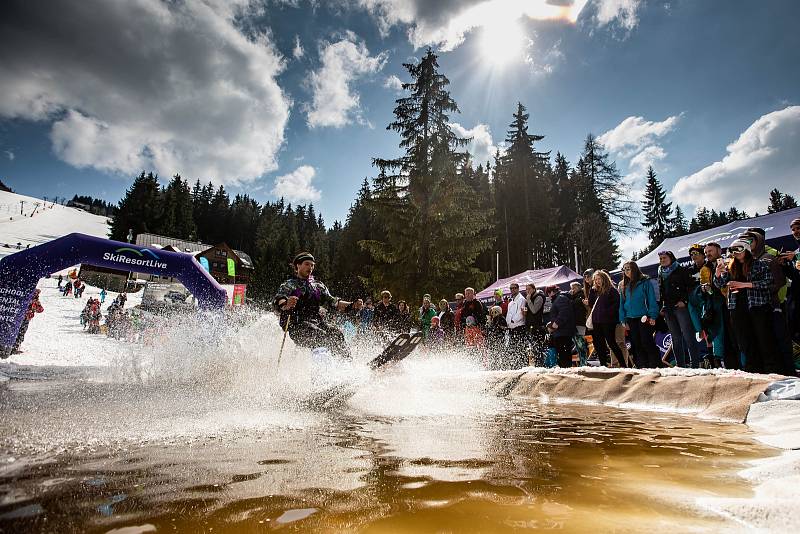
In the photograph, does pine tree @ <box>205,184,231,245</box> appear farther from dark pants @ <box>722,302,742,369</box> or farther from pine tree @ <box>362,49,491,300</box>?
dark pants @ <box>722,302,742,369</box>

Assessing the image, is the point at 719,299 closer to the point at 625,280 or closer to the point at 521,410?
the point at 625,280

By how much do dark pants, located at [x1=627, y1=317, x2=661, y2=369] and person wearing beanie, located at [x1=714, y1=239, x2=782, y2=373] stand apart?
1188 mm

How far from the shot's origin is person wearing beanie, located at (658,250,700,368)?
6141 mm

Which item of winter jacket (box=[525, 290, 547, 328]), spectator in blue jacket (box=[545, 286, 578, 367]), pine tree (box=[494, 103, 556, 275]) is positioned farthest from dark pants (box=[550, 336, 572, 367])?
pine tree (box=[494, 103, 556, 275])

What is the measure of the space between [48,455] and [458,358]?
8.46m

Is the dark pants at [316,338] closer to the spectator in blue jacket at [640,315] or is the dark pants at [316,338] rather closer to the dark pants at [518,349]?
the spectator in blue jacket at [640,315]

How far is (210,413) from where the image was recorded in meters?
3.44

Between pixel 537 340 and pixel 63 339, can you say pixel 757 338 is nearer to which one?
pixel 537 340

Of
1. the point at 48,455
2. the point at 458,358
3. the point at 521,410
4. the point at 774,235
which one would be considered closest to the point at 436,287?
the point at 458,358

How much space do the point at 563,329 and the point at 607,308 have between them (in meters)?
1.42

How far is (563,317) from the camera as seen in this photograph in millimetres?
7891

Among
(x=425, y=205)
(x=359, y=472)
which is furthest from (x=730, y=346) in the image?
(x=425, y=205)

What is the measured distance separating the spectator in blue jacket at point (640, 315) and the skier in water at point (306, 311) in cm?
439

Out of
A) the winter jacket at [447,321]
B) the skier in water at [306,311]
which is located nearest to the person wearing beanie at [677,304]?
the skier in water at [306,311]
